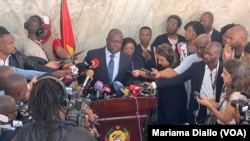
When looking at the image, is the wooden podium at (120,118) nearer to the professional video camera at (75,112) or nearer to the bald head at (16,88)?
the bald head at (16,88)

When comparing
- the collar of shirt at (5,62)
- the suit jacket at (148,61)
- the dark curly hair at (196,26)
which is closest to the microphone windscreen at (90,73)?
the collar of shirt at (5,62)

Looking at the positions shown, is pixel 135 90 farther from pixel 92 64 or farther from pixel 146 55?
pixel 146 55

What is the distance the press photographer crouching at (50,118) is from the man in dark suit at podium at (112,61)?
327 cm

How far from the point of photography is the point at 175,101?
25.1 ft

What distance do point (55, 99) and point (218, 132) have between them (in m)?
2.17

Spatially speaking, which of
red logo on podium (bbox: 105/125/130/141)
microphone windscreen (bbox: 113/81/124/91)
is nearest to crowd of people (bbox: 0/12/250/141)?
microphone windscreen (bbox: 113/81/124/91)

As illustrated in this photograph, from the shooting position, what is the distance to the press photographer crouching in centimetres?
389

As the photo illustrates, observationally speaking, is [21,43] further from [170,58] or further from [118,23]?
[170,58]

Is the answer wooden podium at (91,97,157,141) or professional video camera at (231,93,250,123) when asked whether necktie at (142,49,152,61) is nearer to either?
wooden podium at (91,97,157,141)

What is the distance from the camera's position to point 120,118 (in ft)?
21.0

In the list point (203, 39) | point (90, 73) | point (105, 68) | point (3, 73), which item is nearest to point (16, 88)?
point (3, 73)

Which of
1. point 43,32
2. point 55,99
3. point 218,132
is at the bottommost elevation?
point 218,132

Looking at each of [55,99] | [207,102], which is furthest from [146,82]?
[55,99]

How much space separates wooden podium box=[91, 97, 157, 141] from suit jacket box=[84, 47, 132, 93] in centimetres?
90
